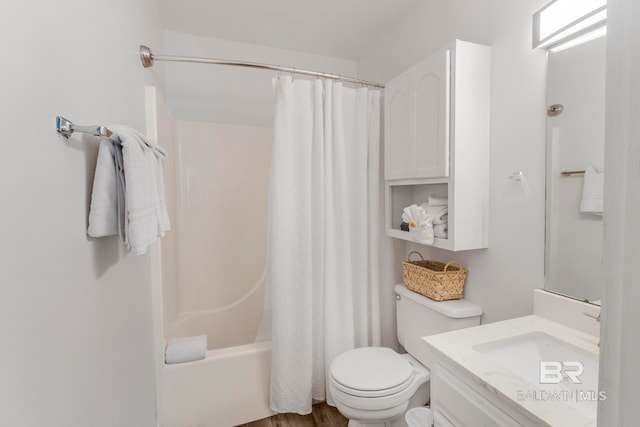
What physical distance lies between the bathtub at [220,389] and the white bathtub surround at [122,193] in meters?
1.02

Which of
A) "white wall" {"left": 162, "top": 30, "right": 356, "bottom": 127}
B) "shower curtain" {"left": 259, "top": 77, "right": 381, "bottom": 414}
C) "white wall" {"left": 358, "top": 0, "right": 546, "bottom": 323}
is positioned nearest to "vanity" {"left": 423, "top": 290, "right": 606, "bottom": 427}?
"white wall" {"left": 358, "top": 0, "right": 546, "bottom": 323}

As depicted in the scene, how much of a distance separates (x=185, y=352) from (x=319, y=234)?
989 mm

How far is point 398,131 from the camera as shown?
1.73 metres

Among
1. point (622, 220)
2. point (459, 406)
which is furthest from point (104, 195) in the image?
point (459, 406)

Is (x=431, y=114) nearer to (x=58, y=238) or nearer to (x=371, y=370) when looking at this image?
(x=371, y=370)

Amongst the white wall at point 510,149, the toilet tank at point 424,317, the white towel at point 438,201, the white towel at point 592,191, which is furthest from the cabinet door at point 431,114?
the toilet tank at point 424,317

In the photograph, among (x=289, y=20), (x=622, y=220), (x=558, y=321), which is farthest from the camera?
(x=289, y=20)

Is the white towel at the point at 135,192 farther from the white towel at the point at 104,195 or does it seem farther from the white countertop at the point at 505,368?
the white countertop at the point at 505,368

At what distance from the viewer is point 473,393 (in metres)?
0.88

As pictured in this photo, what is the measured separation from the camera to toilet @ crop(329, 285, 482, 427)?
1343 mm

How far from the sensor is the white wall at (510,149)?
127 centimetres

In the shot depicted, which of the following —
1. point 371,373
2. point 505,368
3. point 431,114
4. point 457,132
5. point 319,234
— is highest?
point 431,114

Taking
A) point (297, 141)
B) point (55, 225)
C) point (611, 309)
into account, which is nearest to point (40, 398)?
point (55, 225)

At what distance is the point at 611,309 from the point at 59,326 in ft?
3.33
